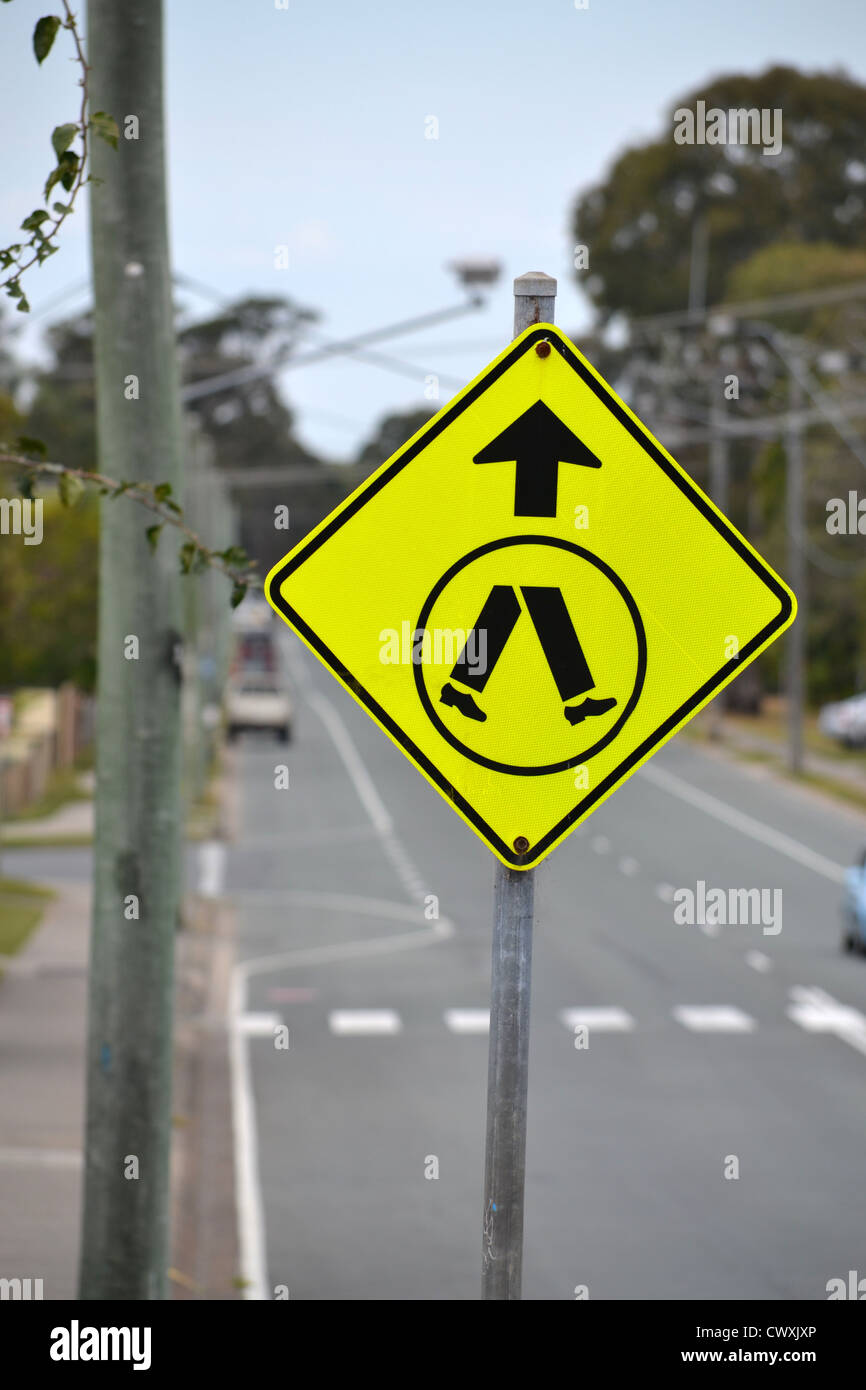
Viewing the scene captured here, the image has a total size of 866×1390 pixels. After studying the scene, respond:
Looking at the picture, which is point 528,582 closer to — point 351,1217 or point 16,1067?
point 351,1217

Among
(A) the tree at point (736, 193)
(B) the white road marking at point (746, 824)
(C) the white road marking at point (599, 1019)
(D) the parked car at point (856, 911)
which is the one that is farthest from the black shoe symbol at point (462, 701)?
(A) the tree at point (736, 193)

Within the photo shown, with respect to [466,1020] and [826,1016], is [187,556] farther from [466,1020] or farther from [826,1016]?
[826,1016]

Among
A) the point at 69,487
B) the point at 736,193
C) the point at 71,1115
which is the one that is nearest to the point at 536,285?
the point at 69,487

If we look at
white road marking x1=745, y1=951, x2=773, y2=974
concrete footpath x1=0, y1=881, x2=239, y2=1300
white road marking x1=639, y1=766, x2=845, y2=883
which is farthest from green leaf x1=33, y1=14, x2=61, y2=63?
white road marking x1=639, y1=766, x2=845, y2=883

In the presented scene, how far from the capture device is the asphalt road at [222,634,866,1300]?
11.9m

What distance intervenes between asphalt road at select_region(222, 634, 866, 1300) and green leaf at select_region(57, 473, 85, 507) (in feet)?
5.69

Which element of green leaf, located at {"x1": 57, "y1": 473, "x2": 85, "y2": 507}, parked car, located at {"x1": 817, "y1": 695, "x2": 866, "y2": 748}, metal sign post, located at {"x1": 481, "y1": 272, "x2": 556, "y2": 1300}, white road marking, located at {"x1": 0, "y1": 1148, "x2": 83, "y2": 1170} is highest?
parked car, located at {"x1": 817, "y1": 695, "x2": 866, "y2": 748}

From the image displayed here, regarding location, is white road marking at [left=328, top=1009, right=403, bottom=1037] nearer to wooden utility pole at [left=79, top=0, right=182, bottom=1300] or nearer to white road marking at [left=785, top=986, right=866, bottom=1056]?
white road marking at [left=785, top=986, right=866, bottom=1056]

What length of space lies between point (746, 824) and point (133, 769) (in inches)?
1177

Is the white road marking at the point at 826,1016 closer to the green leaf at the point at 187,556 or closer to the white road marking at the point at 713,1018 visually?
the white road marking at the point at 713,1018

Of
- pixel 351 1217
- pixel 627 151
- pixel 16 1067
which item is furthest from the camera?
pixel 627 151

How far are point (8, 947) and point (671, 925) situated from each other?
8339 mm
